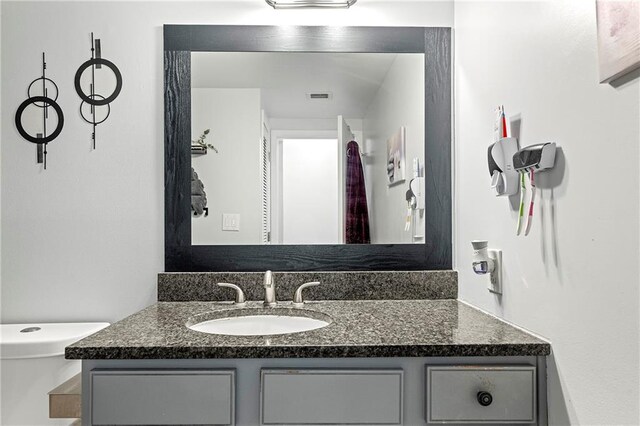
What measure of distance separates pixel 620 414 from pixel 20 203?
5.99 ft

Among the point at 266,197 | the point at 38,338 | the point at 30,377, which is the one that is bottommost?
the point at 30,377

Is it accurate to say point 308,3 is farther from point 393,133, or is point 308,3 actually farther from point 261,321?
point 261,321

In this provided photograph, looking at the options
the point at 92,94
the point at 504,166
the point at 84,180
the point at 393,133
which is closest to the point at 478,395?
the point at 504,166

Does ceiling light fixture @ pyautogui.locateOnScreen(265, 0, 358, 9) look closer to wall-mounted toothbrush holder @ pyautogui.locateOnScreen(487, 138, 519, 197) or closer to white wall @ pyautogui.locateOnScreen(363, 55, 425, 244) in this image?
white wall @ pyautogui.locateOnScreen(363, 55, 425, 244)

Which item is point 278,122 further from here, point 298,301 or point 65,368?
point 65,368

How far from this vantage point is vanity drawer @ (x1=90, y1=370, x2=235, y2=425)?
1.05 m

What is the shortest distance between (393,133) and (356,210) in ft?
1.00

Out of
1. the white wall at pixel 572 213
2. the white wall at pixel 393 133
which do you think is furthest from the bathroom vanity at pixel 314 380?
the white wall at pixel 393 133

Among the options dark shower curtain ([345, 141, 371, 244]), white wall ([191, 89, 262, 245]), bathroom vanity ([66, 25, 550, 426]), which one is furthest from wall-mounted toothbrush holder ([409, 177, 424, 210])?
white wall ([191, 89, 262, 245])

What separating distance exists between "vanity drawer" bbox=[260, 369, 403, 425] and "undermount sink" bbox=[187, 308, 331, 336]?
1.19 ft

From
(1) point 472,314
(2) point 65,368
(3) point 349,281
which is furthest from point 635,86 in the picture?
(2) point 65,368

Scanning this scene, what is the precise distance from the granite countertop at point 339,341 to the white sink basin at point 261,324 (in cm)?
11

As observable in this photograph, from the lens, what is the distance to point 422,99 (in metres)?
1.74

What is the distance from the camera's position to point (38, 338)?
1454 millimetres
